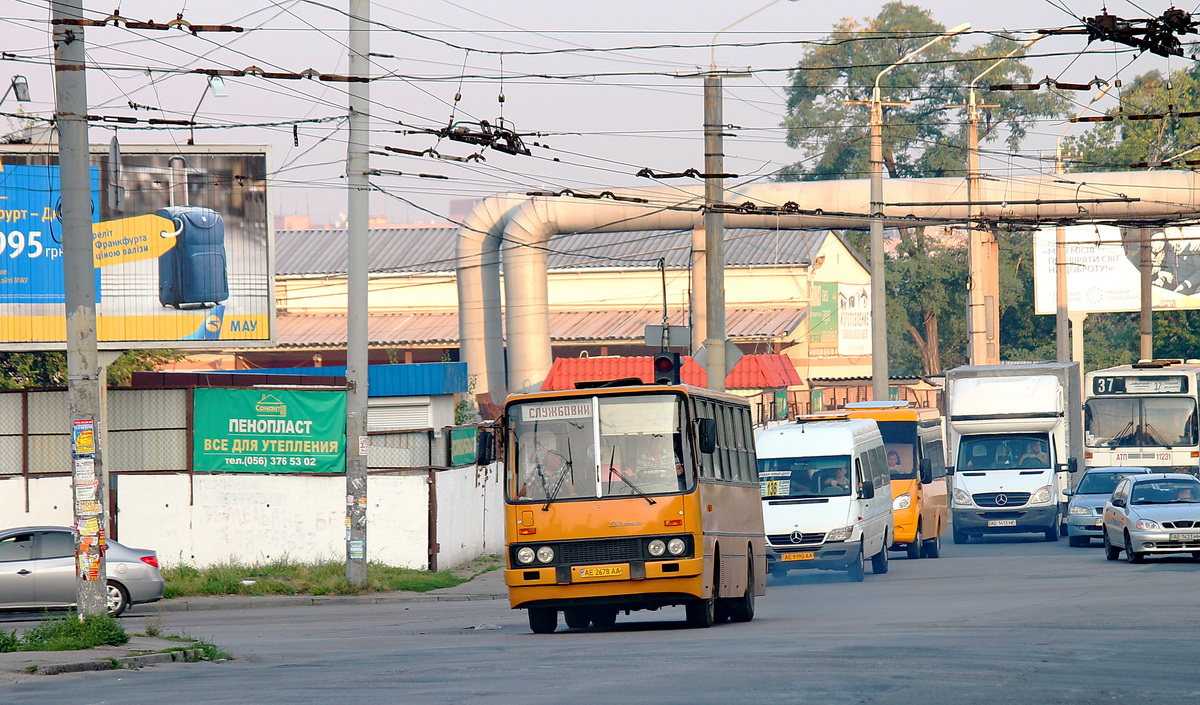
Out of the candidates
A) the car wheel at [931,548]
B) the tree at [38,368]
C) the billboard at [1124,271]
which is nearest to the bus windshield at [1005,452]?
the car wheel at [931,548]

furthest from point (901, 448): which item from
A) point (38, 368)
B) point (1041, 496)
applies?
point (38, 368)

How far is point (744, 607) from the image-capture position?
1856 cm

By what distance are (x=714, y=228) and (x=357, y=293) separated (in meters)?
6.69

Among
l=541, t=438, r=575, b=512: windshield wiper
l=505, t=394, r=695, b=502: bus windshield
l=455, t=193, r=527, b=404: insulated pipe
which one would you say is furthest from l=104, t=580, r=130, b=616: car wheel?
l=455, t=193, r=527, b=404: insulated pipe

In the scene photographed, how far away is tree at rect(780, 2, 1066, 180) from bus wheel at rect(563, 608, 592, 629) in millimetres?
63866

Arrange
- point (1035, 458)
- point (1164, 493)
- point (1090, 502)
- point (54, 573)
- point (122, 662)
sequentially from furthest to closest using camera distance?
point (1035, 458) → point (1090, 502) → point (1164, 493) → point (54, 573) → point (122, 662)

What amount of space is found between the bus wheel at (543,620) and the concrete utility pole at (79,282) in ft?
14.7

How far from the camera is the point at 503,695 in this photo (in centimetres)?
1069

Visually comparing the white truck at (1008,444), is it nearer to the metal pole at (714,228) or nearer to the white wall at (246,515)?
the metal pole at (714,228)

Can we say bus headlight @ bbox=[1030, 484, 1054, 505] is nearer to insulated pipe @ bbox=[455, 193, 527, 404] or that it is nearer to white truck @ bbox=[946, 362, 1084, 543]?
white truck @ bbox=[946, 362, 1084, 543]

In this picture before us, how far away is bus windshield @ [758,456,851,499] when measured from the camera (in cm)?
2559

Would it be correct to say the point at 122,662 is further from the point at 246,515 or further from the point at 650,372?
the point at 650,372

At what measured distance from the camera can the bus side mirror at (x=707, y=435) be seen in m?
16.1

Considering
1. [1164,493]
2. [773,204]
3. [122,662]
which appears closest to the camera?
[122,662]
